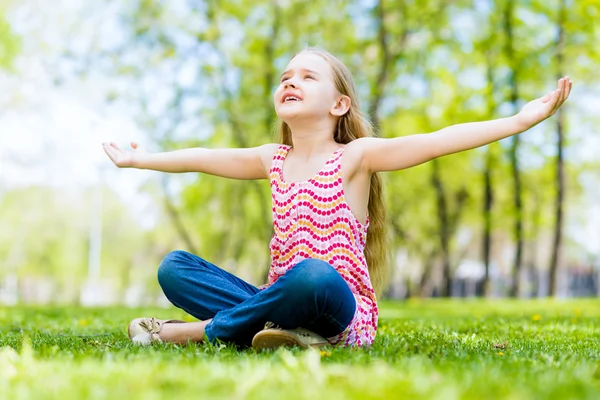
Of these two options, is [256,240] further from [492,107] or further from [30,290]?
[30,290]

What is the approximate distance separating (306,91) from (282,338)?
1.45 m

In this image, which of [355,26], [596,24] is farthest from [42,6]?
[596,24]

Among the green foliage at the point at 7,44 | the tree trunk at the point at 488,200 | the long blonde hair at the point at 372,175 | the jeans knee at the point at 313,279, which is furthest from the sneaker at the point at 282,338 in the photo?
the tree trunk at the point at 488,200

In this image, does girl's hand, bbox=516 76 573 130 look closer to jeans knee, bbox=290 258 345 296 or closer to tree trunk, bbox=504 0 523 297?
jeans knee, bbox=290 258 345 296

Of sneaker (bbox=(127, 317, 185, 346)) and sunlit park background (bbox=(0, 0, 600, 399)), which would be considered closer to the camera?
sneaker (bbox=(127, 317, 185, 346))

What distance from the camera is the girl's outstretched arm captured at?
3.50 m

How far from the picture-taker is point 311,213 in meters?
3.75

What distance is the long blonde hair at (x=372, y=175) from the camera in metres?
4.18

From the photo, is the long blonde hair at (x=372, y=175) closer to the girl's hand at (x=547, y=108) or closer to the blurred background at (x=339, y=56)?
the girl's hand at (x=547, y=108)

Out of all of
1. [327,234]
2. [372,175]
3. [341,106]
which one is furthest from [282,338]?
[341,106]

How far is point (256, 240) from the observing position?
28.9 meters

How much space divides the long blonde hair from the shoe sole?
42.8 inches

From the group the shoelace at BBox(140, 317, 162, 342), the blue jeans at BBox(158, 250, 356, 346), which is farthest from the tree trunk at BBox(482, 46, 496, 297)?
the shoelace at BBox(140, 317, 162, 342)

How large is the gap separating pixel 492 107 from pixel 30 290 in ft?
155
